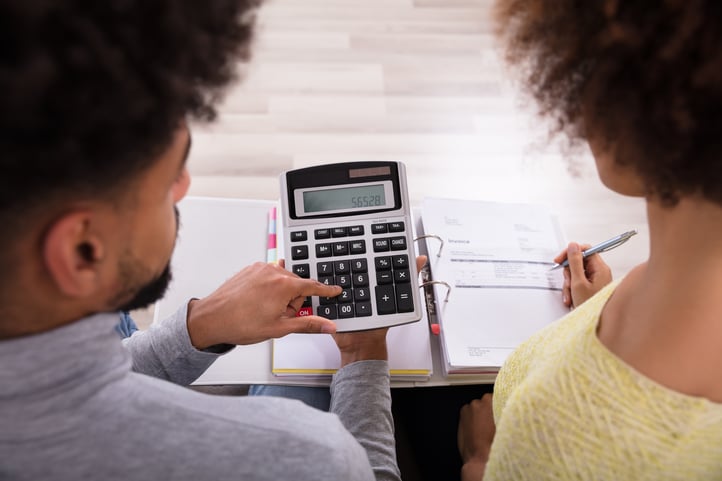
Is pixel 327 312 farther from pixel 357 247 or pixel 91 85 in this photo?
pixel 91 85

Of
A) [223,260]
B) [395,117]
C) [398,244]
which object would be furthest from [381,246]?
[395,117]

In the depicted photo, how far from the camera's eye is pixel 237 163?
1448mm

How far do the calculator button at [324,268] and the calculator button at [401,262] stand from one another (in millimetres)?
93

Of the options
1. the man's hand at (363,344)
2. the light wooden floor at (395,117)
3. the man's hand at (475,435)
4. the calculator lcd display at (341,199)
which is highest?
the light wooden floor at (395,117)

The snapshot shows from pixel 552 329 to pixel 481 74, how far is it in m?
1.26

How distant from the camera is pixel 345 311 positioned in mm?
710

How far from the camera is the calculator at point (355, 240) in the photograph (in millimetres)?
710

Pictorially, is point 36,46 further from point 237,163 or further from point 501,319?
point 237,163

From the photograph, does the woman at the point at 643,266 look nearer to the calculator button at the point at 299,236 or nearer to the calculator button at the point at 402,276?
the calculator button at the point at 402,276

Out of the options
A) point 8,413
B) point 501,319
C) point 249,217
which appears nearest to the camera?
point 8,413

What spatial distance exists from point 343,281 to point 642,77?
472mm

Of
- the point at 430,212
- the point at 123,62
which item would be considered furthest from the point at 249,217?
Answer: the point at 123,62

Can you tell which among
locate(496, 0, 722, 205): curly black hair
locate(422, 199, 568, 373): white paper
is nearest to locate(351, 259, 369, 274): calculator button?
locate(422, 199, 568, 373): white paper

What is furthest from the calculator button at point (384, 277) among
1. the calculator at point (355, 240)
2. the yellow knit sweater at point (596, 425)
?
the yellow knit sweater at point (596, 425)
